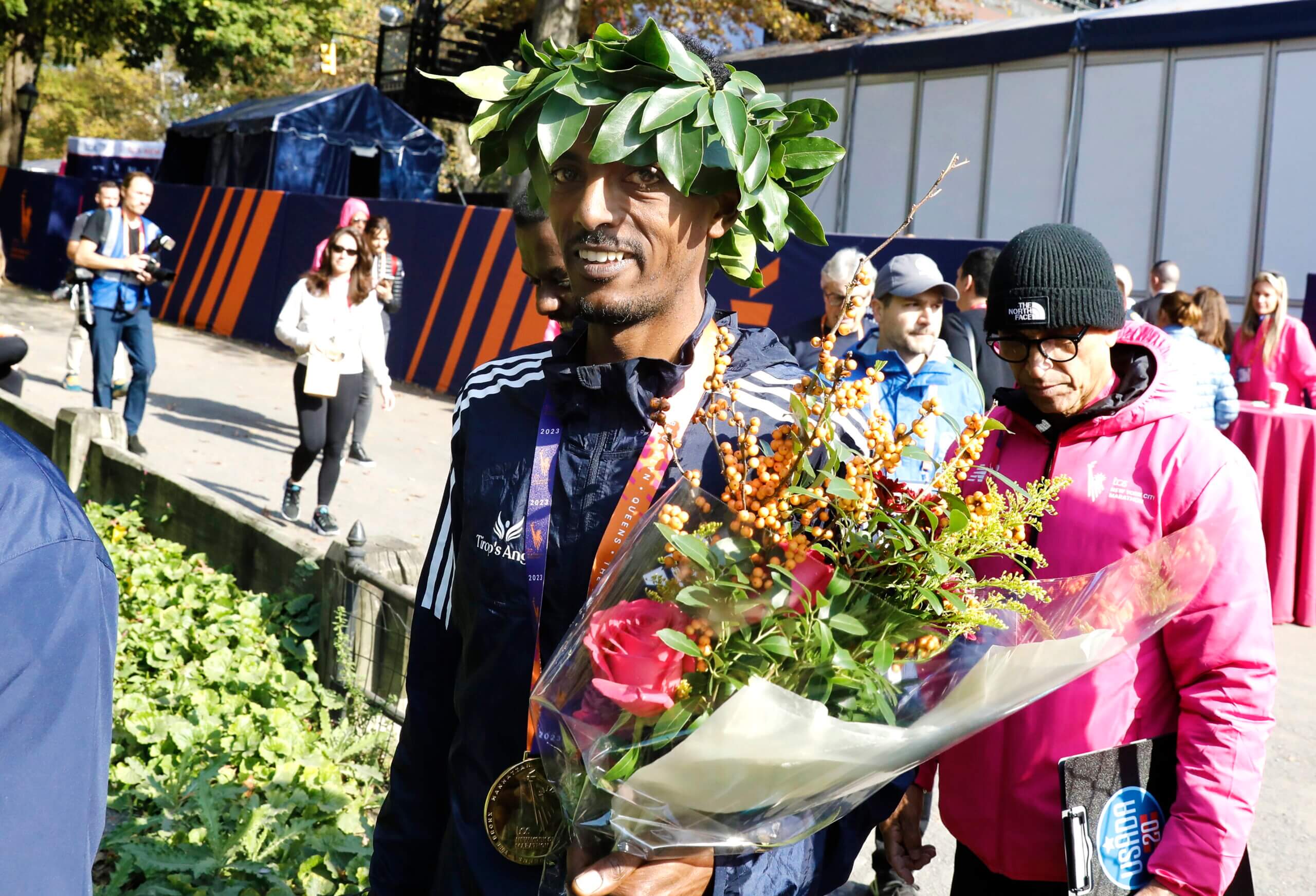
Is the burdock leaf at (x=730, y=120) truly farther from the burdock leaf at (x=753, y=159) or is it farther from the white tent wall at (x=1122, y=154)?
the white tent wall at (x=1122, y=154)

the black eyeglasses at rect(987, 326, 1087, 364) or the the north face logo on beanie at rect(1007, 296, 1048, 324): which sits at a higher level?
the the north face logo on beanie at rect(1007, 296, 1048, 324)

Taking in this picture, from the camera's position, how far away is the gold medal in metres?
2.02

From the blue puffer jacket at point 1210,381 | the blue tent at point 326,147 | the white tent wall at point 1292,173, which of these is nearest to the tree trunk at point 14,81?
the blue tent at point 326,147

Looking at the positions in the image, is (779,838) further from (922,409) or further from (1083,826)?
(1083,826)

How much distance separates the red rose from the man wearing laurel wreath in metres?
0.28

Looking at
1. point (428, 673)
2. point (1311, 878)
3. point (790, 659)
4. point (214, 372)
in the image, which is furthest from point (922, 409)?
point (214, 372)

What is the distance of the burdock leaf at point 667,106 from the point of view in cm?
197

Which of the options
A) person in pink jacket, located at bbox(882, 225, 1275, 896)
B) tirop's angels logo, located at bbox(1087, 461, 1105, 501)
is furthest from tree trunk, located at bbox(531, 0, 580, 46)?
tirop's angels logo, located at bbox(1087, 461, 1105, 501)

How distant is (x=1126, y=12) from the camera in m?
16.0

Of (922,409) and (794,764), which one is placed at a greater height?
(922,409)

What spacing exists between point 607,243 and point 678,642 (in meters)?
0.73

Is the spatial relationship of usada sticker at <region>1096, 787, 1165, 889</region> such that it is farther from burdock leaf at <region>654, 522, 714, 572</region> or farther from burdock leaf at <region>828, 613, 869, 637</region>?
burdock leaf at <region>654, 522, 714, 572</region>

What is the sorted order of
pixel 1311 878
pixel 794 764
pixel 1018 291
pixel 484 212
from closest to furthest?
1. pixel 794 764
2. pixel 1018 291
3. pixel 1311 878
4. pixel 484 212

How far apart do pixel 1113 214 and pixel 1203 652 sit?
49.4 feet
